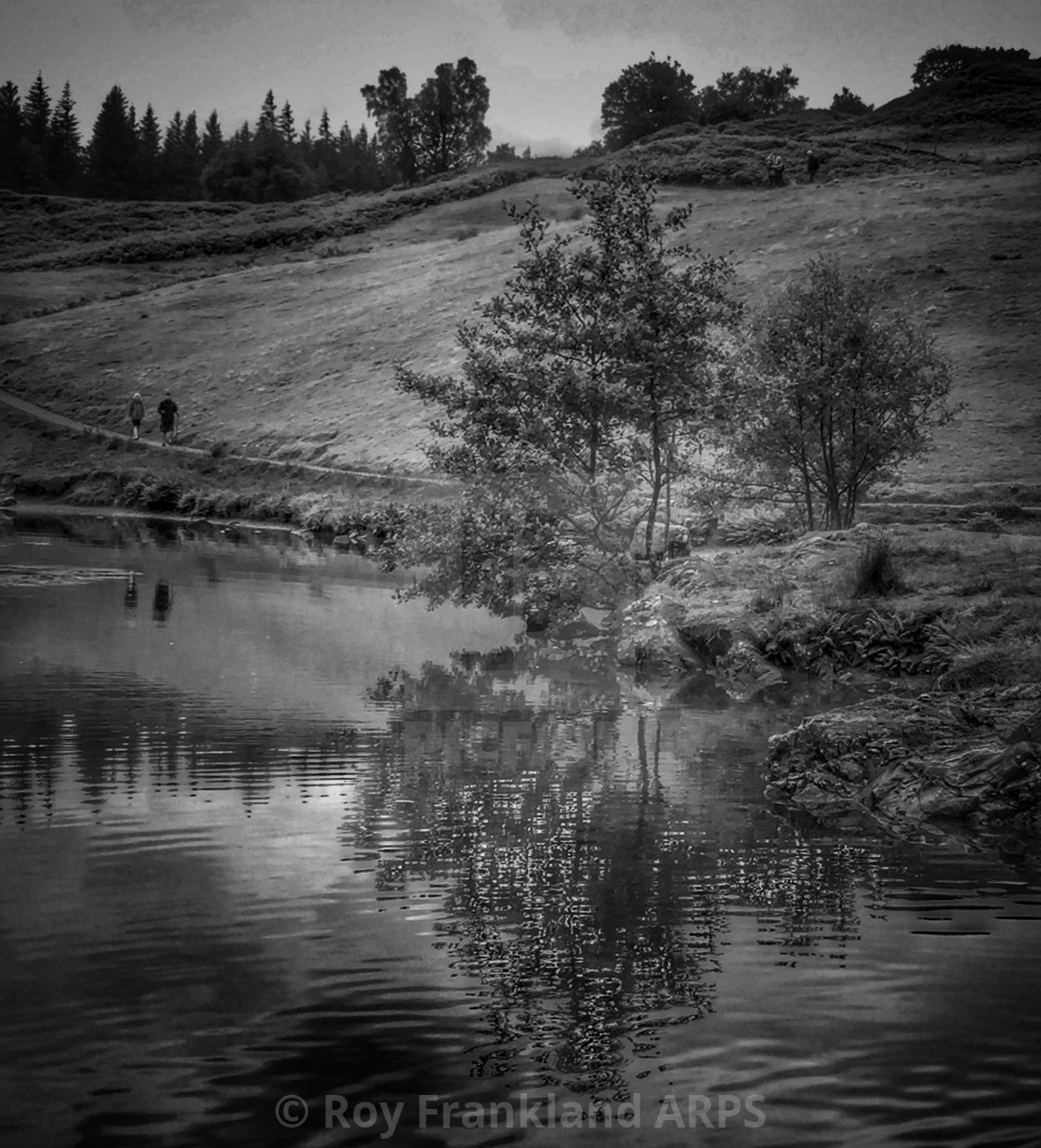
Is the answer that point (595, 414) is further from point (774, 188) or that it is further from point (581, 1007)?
point (774, 188)

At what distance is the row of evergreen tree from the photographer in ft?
406

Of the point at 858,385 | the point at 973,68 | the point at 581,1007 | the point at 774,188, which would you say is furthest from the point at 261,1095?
the point at 973,68

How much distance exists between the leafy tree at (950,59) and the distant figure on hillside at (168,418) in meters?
67.0

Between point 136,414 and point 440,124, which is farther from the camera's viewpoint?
point 440,124

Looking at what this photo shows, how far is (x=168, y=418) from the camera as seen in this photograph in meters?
58.5

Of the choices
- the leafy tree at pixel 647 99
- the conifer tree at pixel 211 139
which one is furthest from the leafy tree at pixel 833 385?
the conifer tree at pixel 211 139

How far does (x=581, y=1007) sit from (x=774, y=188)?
75.1 meters

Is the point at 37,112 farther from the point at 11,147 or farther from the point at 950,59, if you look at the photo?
the point at 950,59

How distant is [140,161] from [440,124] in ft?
116

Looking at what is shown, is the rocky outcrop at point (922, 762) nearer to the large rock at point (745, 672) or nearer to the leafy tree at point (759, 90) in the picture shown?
the large rock at point (745, 672)

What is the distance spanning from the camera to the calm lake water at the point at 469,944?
21.8 ft

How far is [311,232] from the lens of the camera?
93.6m

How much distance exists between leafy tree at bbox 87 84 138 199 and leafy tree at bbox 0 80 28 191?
7.21 m

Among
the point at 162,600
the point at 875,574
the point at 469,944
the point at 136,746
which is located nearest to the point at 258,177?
the point at 162,600
